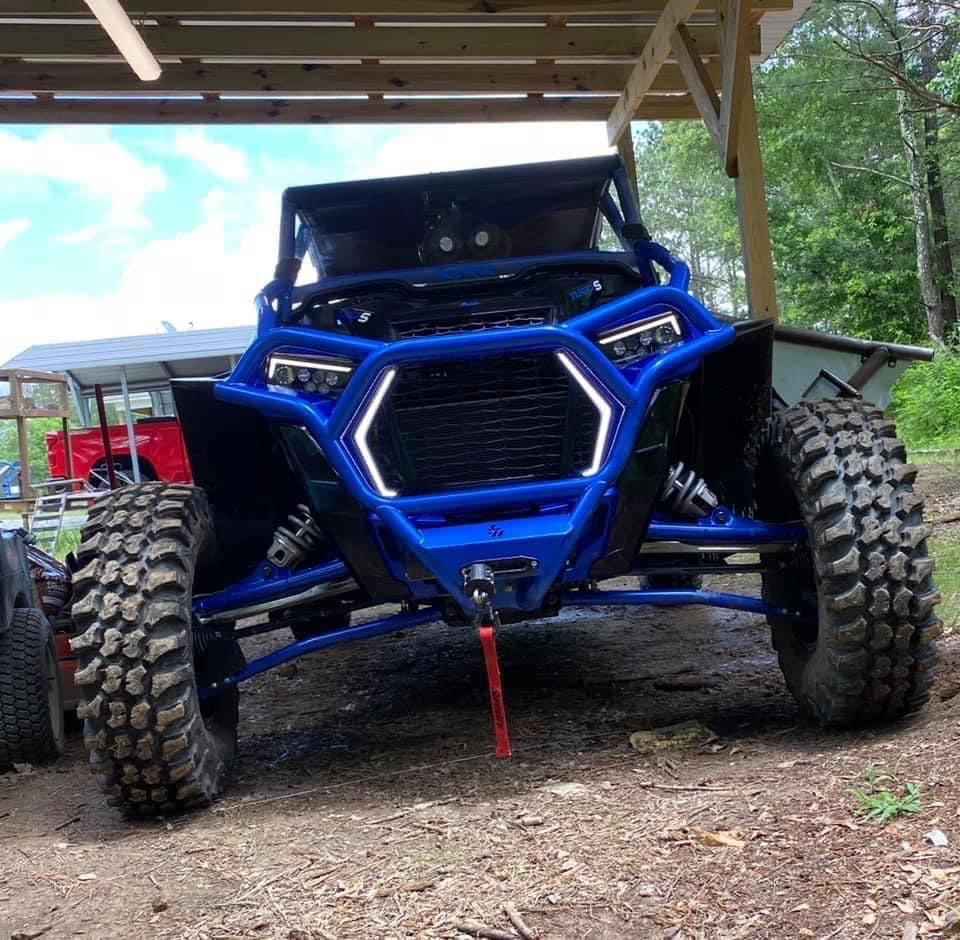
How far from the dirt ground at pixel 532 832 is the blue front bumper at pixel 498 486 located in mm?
675

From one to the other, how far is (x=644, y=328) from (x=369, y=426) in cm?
94

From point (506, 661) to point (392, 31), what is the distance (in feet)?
13.9

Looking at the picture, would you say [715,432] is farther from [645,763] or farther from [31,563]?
[31,563]

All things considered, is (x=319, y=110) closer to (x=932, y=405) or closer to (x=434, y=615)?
(x=434, y=615)


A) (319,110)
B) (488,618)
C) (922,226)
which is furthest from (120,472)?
(922,226)

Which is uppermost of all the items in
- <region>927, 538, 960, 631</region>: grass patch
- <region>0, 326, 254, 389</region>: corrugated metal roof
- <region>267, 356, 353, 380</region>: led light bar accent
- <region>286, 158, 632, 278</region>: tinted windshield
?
<region>0, 326, 254, 389</region>: corrugated metal roof

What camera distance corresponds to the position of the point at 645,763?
3.36 meters

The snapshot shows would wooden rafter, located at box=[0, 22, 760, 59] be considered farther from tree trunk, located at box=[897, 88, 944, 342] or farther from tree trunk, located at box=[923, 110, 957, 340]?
tree trunk, located at box=[923, 110, 957, 340]

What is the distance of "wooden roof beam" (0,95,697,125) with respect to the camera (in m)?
7.62

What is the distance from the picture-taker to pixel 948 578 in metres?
5.83

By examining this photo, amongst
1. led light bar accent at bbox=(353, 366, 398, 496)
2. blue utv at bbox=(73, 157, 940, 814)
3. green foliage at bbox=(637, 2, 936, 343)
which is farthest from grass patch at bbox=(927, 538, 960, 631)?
green foliage at bbox=(637, 2, 936, 343)

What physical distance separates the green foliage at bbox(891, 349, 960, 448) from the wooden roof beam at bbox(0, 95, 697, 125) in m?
10.2

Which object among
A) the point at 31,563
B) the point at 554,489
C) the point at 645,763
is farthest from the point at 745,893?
the point at 31,563

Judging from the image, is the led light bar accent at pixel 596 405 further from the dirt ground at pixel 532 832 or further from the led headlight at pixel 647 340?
the dirt ground at pixel 532 832
